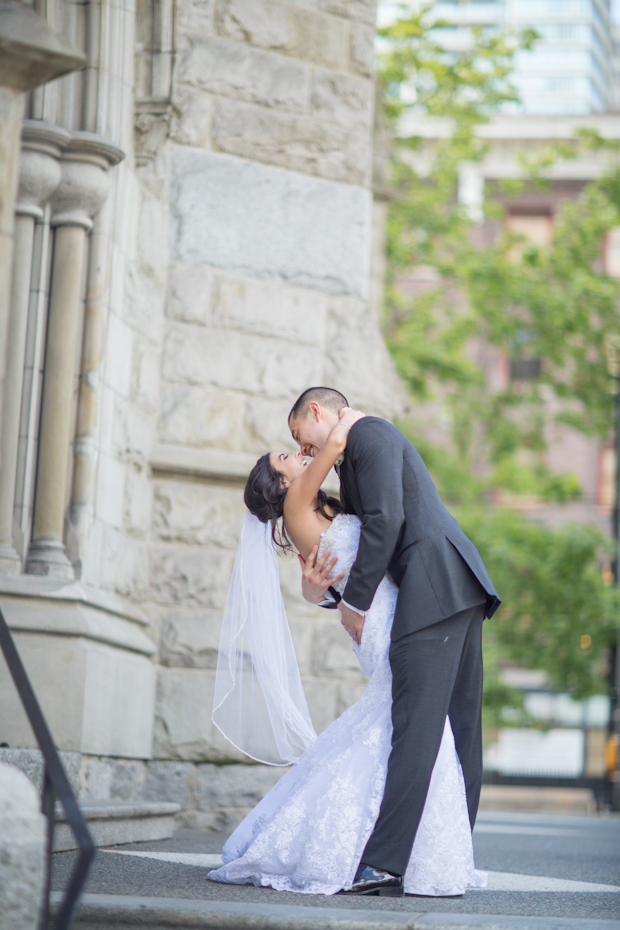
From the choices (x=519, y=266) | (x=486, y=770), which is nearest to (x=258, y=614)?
(x=519, y=266)

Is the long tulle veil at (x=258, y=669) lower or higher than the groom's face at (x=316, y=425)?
lower

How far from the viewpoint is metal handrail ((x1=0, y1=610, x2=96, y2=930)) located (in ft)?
9.25

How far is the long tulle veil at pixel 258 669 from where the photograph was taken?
5035 mm

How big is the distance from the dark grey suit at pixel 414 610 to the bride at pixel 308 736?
0.34ft

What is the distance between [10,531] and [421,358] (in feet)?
49.3

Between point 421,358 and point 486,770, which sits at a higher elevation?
point 421,358

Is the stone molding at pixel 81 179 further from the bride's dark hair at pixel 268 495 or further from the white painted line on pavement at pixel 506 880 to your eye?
the white painted line on pavement at pixel 506 880

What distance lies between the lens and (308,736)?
5078mm

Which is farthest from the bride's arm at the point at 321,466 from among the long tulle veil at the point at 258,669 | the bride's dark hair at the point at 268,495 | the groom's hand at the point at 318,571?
the long tulle veil at the point at 258,669

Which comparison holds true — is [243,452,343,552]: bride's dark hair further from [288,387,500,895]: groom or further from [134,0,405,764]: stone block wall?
[134,0,405,764]: stone block wall

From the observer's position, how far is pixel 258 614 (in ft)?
16.8

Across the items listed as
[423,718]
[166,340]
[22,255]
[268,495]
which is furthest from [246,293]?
[423,718]

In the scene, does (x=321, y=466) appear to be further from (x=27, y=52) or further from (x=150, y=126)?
(x=150, y=126)

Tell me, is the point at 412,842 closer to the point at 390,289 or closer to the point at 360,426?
the point at 360,426
